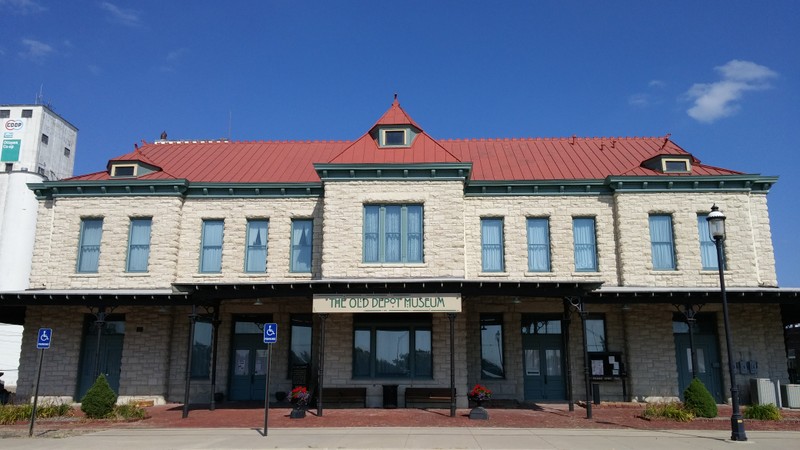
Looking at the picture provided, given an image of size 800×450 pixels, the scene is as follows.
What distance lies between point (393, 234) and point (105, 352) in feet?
36.9

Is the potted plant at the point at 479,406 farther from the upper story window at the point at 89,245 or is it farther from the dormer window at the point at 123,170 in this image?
the dormer window at the point at 123,170

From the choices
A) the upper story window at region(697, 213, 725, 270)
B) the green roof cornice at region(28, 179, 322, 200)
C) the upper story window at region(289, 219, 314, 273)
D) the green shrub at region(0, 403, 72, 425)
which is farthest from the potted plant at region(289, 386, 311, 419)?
the upper story window at region(697, 213, 725, 270)

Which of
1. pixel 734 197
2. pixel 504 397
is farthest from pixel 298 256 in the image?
pixel 734 197

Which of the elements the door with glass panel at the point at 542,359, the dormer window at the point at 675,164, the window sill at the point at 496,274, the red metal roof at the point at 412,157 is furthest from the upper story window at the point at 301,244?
the dormer window at the point at 675,164

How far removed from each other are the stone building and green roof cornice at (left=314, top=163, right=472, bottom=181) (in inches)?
2.2

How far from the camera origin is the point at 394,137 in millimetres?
21812

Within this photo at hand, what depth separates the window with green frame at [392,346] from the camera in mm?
19859

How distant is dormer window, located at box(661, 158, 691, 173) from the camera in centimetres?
2198

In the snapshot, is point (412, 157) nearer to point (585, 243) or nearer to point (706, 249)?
point (585, 243)

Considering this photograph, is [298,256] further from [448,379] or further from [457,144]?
[457,144]

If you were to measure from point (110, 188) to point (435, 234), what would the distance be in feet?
39.6

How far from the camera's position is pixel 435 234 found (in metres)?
19.6

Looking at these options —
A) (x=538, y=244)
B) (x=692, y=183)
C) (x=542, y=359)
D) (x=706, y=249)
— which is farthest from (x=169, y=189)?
(x=706, y=249)

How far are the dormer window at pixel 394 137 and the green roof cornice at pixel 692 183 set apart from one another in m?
7.31
